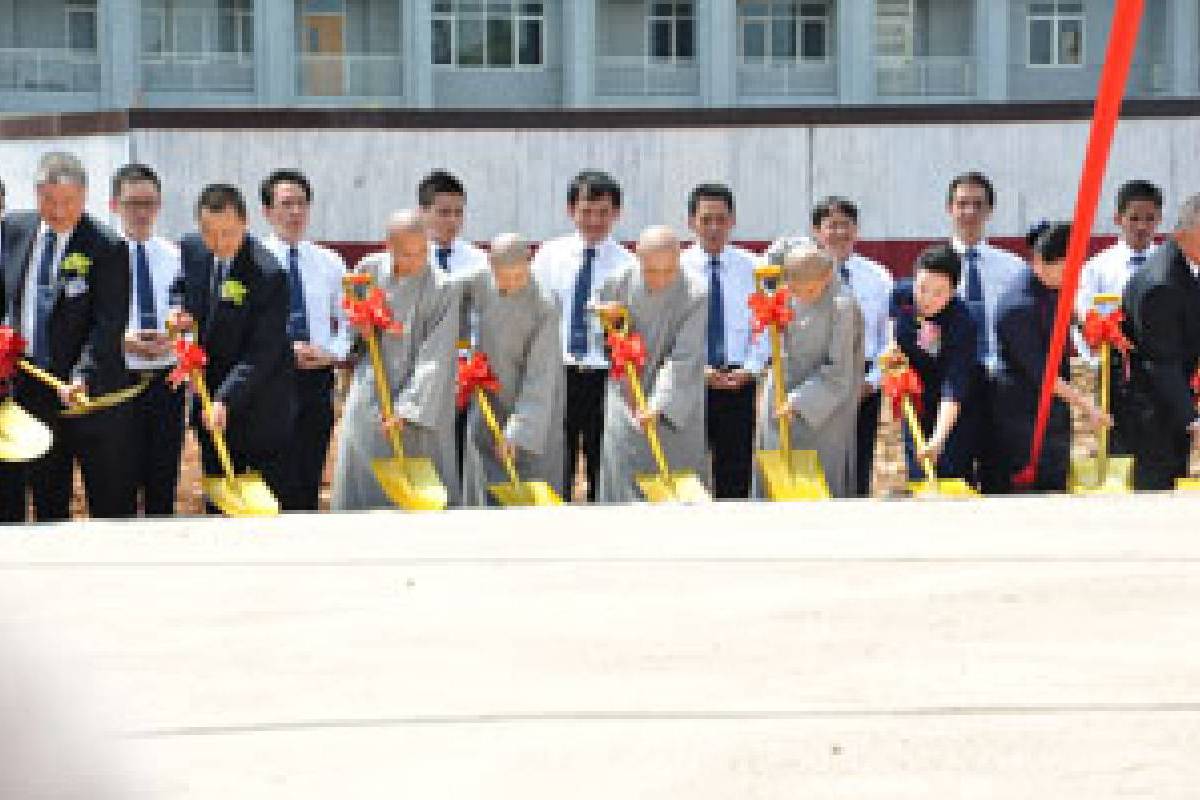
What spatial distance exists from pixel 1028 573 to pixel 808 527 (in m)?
1.30

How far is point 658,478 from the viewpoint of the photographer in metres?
10.3

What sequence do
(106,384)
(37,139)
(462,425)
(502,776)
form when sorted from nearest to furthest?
(502,776), (106,384), (462,425), (37,139)

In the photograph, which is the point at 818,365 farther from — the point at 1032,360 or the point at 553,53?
the point at 553,53

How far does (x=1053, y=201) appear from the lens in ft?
58.2

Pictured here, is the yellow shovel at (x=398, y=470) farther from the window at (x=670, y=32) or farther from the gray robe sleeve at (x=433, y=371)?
the window at (x=670, y=32)

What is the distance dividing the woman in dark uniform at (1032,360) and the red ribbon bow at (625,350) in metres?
1.59

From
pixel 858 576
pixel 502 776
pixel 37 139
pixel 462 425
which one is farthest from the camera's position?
pixel 37 139

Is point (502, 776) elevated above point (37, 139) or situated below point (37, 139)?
below

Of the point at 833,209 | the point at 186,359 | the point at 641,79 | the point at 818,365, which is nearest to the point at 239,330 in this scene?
the point at 186,359

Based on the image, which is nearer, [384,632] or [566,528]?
[384,632]

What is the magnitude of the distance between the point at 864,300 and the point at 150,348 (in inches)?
124

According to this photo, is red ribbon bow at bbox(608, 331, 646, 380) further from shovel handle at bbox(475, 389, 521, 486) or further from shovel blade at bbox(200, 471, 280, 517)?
shovel blade at bbox(200, 471, 280, 517)

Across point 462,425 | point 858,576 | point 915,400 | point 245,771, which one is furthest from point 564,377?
point 245,771

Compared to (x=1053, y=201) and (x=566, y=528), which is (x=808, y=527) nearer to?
(x=566, y=528)
